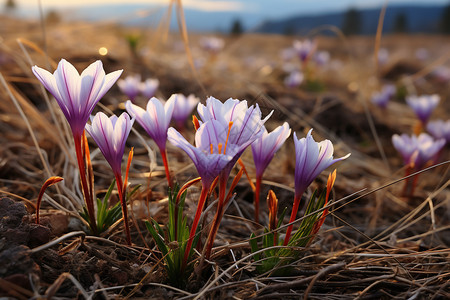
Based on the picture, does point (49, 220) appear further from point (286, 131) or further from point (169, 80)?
point (169, 80)

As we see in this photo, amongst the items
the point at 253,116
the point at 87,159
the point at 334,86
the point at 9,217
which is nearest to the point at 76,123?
the point at 87,159

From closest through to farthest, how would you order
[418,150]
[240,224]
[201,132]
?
[201,132] < [240,224] < [418,150]

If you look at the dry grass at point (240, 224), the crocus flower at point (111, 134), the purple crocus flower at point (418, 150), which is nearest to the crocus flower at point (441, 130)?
the dry grass at point (240, 224)

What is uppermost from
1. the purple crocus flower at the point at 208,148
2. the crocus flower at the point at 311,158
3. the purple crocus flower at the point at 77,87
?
the purple crocus flower at the point at 77,87

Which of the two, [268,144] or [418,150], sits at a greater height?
[268,144]

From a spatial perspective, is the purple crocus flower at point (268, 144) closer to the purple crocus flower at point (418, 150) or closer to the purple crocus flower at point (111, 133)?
the purple crocus flower at point (111, 133)

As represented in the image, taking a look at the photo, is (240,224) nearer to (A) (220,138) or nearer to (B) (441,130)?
(A) (220,138)

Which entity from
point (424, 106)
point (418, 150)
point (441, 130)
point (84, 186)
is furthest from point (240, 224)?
point (424, 106)

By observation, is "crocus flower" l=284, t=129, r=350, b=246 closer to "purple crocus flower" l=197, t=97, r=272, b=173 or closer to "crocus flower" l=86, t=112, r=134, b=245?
"purple crocus flower" l=197, t=97, r=272, b=173

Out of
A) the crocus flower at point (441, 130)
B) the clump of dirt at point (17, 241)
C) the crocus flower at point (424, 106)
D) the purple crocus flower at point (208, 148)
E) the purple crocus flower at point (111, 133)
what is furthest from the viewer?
the crocus flower at point (424, 106)

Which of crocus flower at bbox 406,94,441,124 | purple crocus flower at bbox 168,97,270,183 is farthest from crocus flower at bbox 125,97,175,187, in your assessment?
crocus flower at bbox 406,94,441,124
